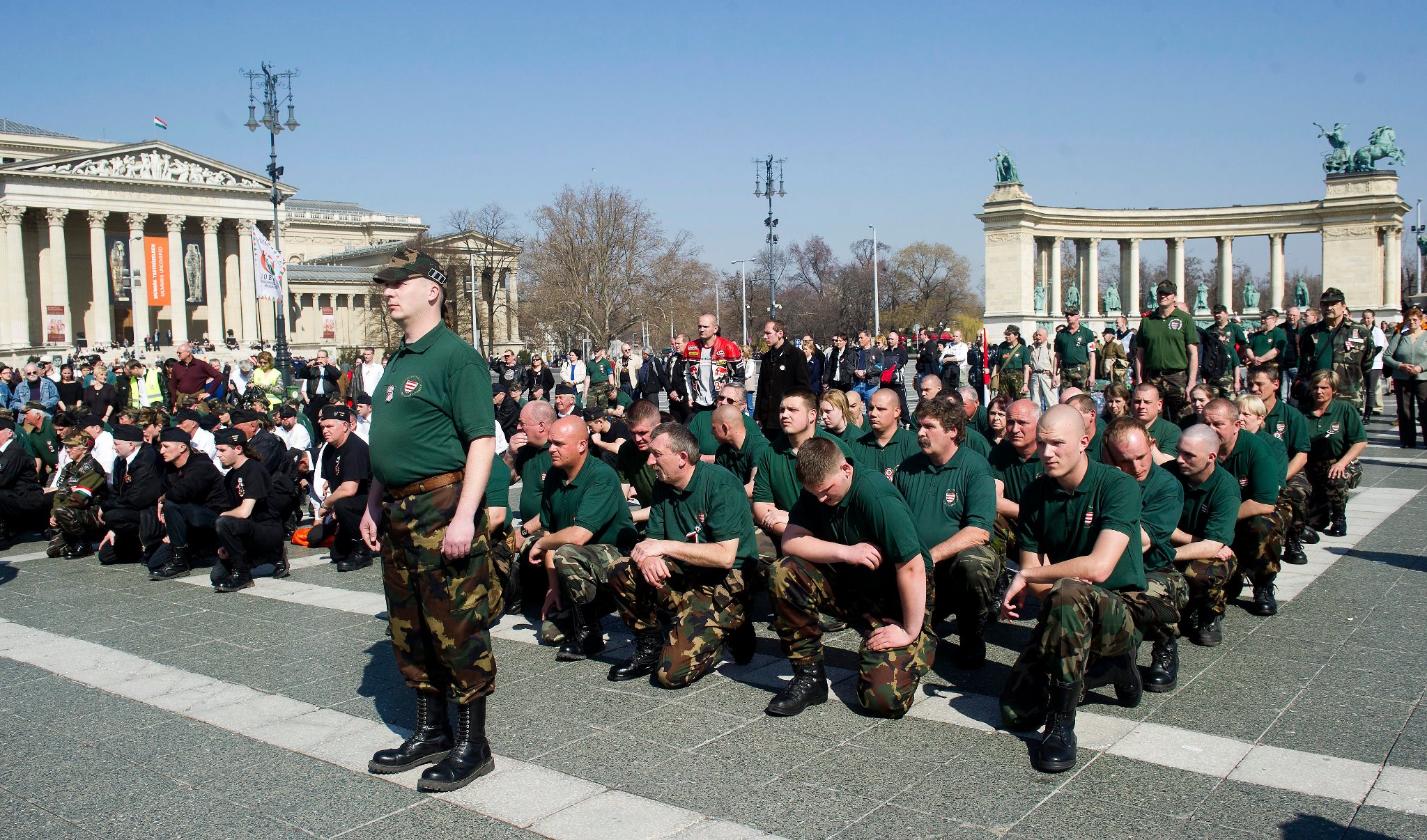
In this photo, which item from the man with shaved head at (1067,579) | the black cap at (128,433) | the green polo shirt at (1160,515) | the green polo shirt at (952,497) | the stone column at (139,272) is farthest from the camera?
the stone column at (139,272)

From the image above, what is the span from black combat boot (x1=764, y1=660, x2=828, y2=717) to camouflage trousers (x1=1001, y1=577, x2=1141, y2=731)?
35.9 inches

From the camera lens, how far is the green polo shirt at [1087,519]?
194 inches

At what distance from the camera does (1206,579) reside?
587 cm

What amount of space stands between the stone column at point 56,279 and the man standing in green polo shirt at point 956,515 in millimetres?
75396

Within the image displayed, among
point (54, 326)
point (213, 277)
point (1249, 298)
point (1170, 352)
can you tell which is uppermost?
point (213, 277)

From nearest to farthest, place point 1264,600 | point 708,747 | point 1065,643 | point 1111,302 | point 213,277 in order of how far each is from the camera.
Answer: point 1065,643, point 708,747, point 1264,600, point 1111,302, point 213,277


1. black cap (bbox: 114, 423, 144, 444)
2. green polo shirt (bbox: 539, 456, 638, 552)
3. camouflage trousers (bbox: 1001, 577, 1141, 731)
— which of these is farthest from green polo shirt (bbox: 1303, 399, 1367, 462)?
black cap (bbox: 114, 423, 144, 444)

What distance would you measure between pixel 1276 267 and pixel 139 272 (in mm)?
67477

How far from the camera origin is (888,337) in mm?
21828

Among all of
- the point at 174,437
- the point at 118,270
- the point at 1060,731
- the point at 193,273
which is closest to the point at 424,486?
the point at 1060,731

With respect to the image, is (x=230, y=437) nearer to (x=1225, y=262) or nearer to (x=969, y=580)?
(x=969, y=580)

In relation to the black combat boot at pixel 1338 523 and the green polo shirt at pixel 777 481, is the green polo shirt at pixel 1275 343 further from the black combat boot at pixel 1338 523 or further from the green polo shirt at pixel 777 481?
the green polo shirt at pixel 777 481

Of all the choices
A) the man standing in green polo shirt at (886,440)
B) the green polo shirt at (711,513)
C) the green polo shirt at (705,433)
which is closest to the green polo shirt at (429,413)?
the green polo shirt at (711,513)

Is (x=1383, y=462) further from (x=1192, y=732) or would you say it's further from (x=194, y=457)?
(x=194, y=457)
